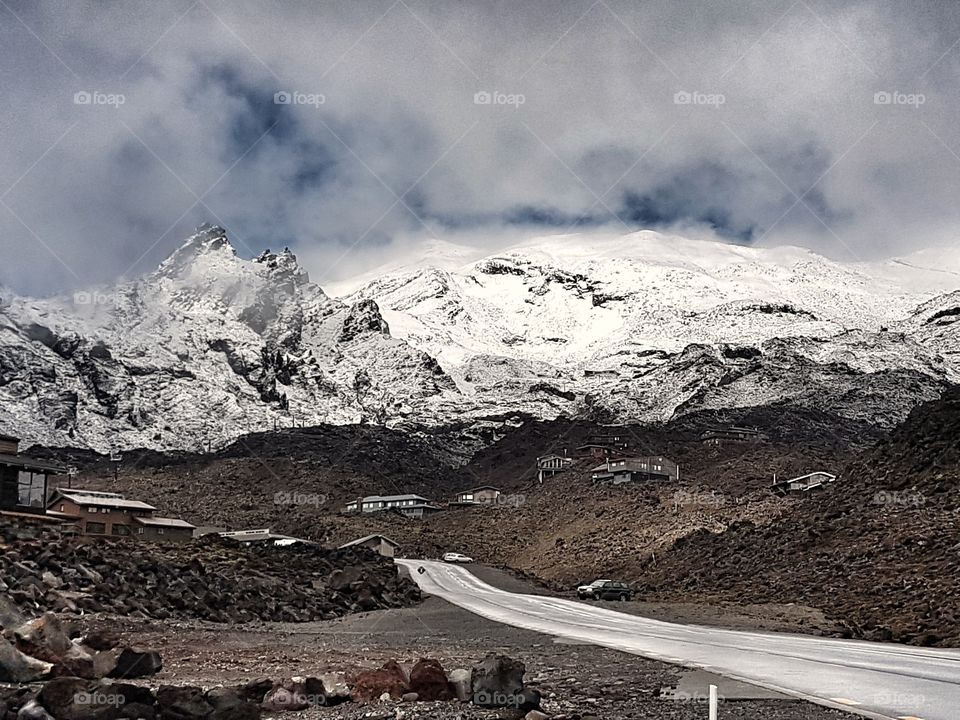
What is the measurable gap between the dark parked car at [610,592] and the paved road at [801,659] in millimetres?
10726

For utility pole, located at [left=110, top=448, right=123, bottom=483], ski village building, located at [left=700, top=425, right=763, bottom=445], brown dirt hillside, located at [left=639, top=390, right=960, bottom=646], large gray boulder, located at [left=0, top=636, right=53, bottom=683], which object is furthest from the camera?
utility pole, located at [left=110, top=448, right=123, bottom=483]

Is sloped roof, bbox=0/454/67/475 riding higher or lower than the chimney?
lower

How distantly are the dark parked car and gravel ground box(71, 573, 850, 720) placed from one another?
1655 centimetres

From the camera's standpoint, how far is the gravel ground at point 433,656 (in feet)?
37.5

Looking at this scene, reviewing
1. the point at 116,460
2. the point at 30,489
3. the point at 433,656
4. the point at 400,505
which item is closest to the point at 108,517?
the point at 30,489

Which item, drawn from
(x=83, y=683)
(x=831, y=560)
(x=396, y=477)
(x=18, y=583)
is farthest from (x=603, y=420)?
(x=83, y=683)

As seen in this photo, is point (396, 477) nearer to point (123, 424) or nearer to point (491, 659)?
point (123, 424)

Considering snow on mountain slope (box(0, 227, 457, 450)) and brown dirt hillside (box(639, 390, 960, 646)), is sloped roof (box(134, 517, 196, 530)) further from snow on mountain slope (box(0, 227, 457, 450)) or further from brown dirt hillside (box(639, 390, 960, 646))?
snow on mountain slope (box(0, 227, 457, 450))

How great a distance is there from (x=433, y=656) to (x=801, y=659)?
292 inches

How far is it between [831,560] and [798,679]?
2806 cm

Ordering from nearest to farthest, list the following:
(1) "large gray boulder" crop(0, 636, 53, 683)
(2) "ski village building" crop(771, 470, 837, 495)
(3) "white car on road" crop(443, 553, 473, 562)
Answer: (1) "large gray boulder" crop(0, 636, 53, 683)
(2) "ski village building" crop(771, 470, 837, 495)
(3) "white car on road" crop(443, 553, 473, 562)

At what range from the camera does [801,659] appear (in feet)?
60.2

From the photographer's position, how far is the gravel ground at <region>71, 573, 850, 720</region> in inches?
450

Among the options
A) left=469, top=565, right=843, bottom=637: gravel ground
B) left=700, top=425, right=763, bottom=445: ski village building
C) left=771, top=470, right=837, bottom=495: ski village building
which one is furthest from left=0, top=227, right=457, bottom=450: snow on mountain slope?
left=469, top=565, right=843, bottom=637: gravel ground
